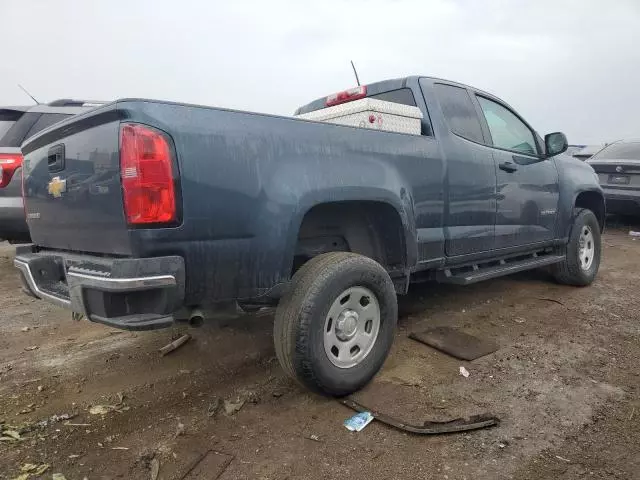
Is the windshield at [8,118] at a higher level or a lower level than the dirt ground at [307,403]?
higher

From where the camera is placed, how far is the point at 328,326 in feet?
8.75

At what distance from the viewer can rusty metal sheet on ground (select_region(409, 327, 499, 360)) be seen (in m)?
3.38

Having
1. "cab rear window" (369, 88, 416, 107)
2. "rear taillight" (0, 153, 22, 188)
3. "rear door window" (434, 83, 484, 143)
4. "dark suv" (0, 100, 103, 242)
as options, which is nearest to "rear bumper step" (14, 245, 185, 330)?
"cab rear window" (369, 88, 416, 107)

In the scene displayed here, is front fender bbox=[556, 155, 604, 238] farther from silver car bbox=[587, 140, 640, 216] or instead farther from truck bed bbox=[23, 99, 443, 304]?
silver car bbox=[587, 140, 640, 216]

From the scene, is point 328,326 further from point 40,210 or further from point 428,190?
point 40,210

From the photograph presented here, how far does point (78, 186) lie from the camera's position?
245cm

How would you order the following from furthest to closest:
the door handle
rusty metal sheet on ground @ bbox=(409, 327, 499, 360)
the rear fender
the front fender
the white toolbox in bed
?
the front fender, the door handle, rusty metal sheet on ground @ bbox=(409, 327, 499, 360), the white toolbox in bed, the rear fender

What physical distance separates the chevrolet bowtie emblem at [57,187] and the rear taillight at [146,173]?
718 mm

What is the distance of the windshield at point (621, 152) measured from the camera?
347 inches

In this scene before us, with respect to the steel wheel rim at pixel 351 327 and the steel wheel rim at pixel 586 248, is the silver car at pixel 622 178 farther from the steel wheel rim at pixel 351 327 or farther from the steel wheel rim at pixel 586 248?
the steel wheel rim at pixel 351 327

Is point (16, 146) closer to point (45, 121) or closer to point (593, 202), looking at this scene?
point (45, 121)

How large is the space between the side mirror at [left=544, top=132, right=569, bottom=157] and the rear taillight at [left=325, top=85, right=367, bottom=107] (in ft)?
6.40

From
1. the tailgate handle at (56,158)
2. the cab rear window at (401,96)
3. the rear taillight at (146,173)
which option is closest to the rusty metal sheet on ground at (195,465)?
the rear taillight at (146,173)

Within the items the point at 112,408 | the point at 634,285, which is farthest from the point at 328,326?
the point at 634,285
